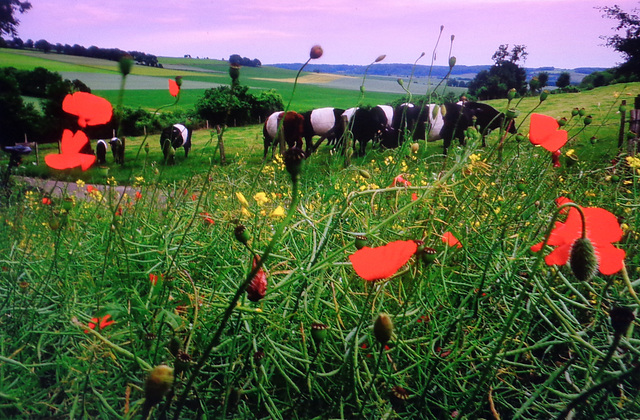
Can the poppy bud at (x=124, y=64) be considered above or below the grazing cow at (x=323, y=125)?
above

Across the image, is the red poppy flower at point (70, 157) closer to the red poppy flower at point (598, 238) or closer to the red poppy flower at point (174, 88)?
the red poppy flower at point (174, 88)

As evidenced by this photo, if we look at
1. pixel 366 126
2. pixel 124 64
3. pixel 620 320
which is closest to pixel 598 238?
pixel 620 320

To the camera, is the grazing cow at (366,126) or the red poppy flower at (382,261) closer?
the red poppy flower at (382,261)

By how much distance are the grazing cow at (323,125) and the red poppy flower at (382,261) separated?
2.05 metres

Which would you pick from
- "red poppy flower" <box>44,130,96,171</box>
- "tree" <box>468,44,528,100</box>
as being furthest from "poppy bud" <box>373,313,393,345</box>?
"tree" <box>468,44,528,100</box>

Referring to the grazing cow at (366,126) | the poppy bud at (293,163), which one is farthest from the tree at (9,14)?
the grazing cow at (366,126)

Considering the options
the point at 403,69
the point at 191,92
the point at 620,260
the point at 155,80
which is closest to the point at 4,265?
the point at 155,80

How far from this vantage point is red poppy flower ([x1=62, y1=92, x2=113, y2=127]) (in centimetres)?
62

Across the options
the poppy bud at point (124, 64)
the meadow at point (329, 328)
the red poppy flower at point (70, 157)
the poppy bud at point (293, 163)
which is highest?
the poppy bud at point (124, 64)

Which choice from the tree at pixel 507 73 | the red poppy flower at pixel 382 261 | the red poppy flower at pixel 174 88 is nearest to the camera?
the red poppy flower at pixel 382 261

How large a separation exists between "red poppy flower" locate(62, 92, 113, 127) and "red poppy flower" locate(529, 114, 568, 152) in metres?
0.66

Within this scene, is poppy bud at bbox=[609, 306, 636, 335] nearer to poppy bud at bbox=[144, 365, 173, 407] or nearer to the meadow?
the meadow

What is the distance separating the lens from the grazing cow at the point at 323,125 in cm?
251

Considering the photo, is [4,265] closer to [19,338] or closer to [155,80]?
[19,338]
